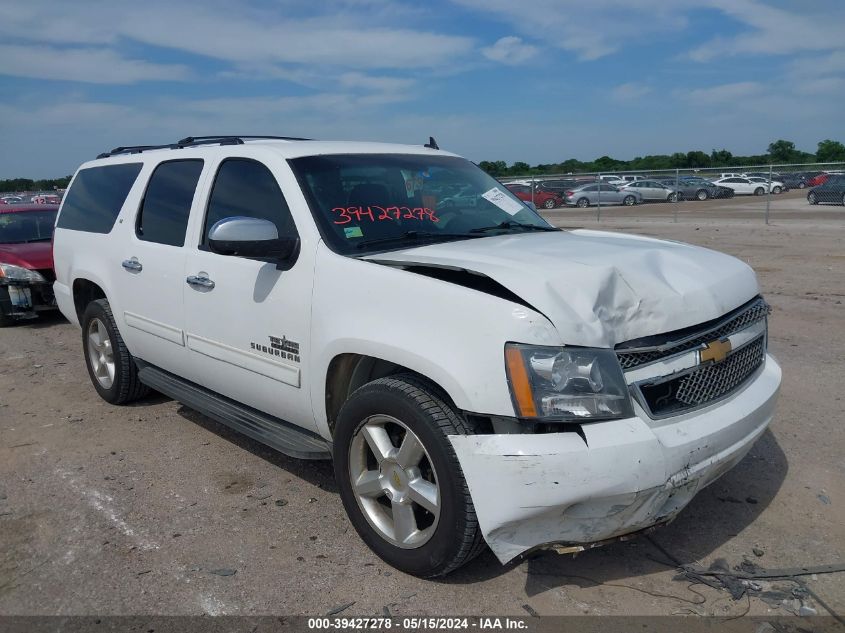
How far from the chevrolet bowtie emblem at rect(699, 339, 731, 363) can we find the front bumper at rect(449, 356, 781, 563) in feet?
0.94

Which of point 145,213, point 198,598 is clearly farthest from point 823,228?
point 198,598

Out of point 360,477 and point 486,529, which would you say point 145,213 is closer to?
point 360,477

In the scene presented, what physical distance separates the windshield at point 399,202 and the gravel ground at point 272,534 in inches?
57.2

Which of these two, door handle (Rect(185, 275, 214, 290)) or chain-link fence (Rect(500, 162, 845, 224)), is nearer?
door handle (Rect(185, 275, 214, 290))

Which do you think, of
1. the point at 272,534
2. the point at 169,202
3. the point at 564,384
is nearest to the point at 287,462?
the point at 272,534

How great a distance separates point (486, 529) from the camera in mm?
2764

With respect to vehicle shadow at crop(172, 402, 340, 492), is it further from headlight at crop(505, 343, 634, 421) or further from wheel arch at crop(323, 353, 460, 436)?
headlight at crop(505, 343, 634, 421)

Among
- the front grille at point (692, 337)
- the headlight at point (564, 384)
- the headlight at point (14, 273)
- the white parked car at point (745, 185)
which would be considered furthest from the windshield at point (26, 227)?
the white parked car at point (745, 185)

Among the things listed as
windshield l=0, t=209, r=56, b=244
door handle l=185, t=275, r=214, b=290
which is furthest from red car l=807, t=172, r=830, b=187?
door handle l=185, t=275, r=214, b=290

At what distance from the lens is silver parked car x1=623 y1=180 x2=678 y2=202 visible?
1400 inches

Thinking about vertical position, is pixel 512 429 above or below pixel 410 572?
above

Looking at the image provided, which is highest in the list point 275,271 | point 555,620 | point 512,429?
point 275,271

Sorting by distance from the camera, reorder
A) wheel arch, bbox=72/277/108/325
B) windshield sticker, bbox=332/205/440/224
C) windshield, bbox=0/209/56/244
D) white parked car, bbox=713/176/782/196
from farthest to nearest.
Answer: white parked car, bbox=713/176/782/196 < windshield, bbox=0/209/56/244 < wheel arch, bbox=72/277/108/325 < windshield sticker, bbox=332/205/440/224

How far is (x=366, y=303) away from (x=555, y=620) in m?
1.49
